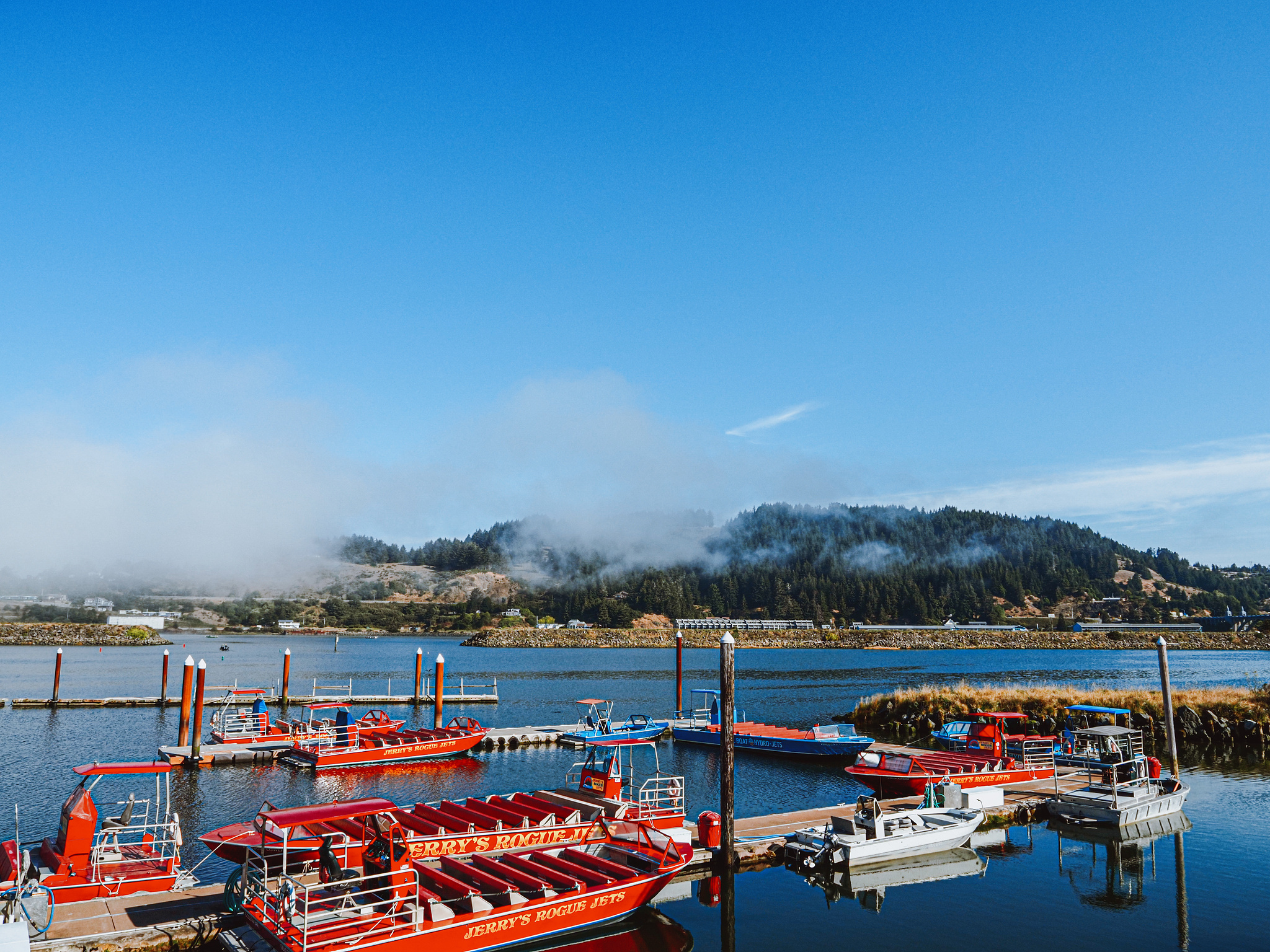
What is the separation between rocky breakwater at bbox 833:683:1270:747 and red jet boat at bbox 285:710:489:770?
28519mm

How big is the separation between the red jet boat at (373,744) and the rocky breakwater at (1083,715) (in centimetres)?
2852

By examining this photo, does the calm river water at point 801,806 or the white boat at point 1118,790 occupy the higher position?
the white boat at point 1118,790

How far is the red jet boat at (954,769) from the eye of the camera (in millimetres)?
34594

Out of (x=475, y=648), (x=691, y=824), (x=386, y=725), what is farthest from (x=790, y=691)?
(x=475, y=648)

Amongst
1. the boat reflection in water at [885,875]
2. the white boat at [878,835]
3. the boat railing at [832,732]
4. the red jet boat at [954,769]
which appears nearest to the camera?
the boat reflection in water at [885,875]

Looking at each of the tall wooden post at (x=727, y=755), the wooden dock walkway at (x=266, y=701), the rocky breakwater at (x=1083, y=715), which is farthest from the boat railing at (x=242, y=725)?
the rocky breakwater at (x=1083, y=715)

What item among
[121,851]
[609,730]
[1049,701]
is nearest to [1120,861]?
[609,730]

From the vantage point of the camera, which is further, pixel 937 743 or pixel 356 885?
pixel 937 743

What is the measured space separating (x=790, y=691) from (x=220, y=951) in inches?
3108

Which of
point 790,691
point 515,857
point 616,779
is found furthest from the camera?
point 790,691

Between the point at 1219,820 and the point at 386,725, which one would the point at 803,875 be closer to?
the point at 1219,820

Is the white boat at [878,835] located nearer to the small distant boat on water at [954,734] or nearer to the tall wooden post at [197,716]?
the small distant boat on water at [954,734]

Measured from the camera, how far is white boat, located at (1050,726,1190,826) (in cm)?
3064

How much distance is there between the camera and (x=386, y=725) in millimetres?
51500
